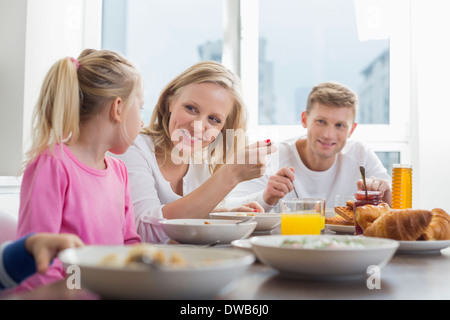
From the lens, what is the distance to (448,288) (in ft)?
2.13

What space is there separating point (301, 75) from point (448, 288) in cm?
293

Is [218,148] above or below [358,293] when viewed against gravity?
above

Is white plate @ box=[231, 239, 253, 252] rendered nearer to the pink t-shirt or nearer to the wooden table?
the wooden table

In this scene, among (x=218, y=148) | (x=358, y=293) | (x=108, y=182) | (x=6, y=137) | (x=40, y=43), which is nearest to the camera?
(x=358, y=293)

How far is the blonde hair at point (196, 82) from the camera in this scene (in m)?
1.82

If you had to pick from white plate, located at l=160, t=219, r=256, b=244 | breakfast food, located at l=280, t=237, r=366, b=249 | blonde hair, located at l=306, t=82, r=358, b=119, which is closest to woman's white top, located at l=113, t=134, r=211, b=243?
white plate, located at l=160, t=219, r=256, b=244

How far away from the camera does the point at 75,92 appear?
1.18 metres

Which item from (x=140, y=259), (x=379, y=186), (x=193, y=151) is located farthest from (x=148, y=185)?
(x=140, y=259)

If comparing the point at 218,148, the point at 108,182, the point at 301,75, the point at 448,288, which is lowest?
the point at 448,288

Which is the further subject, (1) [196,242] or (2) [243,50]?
(2) [243,50]

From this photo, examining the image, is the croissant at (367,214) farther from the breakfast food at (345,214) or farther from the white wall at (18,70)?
the white wall at (18,70)

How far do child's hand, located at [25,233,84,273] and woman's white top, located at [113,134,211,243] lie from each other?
64cm

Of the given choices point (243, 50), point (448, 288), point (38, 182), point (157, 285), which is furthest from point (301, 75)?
point (157, 285)
